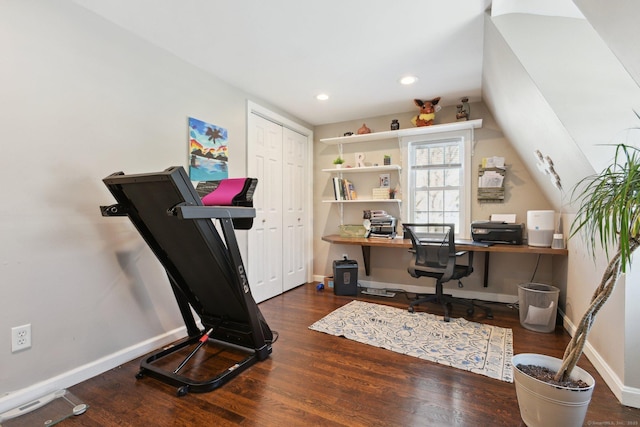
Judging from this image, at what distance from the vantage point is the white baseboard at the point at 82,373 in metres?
1.64

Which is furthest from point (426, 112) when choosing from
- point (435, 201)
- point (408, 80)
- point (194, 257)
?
point (194, 257)

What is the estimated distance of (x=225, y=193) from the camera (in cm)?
205

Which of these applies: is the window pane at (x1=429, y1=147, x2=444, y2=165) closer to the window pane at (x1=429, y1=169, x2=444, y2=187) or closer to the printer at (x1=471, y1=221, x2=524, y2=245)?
the window pane at (x1=429, y1=169, x2=444, y2=187)

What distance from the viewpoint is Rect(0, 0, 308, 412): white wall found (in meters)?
1.67

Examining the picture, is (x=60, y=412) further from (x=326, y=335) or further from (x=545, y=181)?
(x=545, y=181)

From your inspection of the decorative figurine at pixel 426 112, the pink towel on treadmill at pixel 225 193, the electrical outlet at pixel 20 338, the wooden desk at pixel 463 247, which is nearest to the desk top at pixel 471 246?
the wooden desk at pixel 463 247

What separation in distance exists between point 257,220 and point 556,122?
2793 millimetres

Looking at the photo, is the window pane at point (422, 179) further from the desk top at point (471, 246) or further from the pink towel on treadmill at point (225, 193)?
the pink towel on treadmill at point (225, 193)

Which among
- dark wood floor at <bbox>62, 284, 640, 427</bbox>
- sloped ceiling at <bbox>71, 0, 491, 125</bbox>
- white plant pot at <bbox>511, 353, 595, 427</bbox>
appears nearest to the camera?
white plant pot at <bbox>511, 353, 595, 427</bbox>

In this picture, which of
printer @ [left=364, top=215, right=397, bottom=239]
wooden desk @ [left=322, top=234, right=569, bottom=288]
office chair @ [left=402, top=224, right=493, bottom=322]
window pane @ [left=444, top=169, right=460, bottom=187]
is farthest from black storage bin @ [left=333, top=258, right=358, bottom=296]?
window pane @ [left=444, top=169, right=460, bottom=187]

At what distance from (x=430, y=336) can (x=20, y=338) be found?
2.73 metres

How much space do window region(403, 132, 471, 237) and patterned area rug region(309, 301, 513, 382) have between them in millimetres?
1338

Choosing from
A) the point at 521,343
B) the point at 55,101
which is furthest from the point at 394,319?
the point at 55,101

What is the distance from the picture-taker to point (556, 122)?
1979mm
